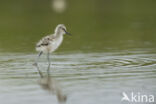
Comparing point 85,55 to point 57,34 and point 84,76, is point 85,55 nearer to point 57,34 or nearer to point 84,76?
point 57,34

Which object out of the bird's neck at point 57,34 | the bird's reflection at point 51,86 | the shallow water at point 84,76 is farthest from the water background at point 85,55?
the bird's neck at point 57,34

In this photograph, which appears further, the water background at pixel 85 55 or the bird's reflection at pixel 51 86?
the water background at pixel 85 55

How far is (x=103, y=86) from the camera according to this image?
9.41 metres

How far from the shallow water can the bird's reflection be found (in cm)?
10

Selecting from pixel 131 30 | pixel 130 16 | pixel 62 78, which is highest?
pixel 130 16

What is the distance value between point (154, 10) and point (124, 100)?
19922mm

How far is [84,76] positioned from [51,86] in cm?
115

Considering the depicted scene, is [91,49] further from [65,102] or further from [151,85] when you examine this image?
[65,102]

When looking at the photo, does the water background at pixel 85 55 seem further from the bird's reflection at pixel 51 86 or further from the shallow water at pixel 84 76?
the bird's reflection at pixel 51 86

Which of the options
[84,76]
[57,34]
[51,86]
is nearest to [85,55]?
[57,34]

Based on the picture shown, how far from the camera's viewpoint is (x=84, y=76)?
10.5 metres

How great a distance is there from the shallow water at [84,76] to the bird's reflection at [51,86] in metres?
0.10

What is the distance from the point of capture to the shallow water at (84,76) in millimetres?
8617

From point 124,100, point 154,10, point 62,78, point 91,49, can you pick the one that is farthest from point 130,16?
point 124,100
